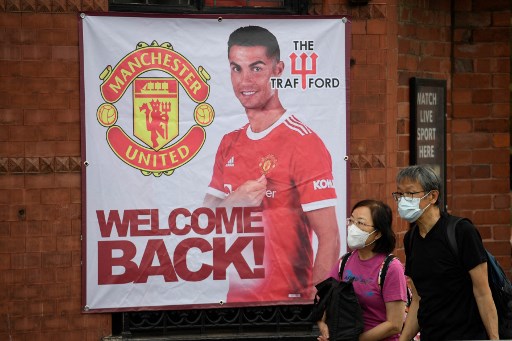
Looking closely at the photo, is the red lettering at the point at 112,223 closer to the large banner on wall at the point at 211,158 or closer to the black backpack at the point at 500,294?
the large banner on wall at the point at 211,158

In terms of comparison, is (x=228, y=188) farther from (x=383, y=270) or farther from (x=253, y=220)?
(x=383, y=270)

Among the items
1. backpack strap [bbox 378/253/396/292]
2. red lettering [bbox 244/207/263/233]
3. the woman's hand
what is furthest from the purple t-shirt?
red lettering [bbox 244/207/263/233]

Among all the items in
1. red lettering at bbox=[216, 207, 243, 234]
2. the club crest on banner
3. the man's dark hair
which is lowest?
red lettering at bbox=[216, 207, 243, 234]

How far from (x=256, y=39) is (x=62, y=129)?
5.97 ft

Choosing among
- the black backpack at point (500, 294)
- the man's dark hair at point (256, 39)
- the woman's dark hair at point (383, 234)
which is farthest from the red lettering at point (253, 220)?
the black backpack at point (500, 294)

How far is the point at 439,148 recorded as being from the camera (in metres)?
10.6

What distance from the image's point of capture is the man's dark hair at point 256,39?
917 cm

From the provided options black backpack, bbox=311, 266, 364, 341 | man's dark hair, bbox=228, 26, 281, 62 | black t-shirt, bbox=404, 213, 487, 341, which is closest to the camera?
black t-shirt, bbox=404, 213, 487, 341

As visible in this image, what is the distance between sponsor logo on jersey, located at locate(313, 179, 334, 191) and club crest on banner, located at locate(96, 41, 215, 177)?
3.48ft

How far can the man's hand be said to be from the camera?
30.1ft

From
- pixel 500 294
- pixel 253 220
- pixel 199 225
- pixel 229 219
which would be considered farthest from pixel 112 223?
pixel 500 294

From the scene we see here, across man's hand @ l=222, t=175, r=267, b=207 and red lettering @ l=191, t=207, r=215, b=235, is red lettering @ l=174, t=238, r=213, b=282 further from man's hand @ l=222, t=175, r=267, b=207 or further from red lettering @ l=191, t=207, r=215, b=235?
man's hand @ l=222, t=175, r=267, b=207

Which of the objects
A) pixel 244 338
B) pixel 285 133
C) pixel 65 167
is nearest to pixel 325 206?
pixel 285 133

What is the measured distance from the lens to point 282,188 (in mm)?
9234
